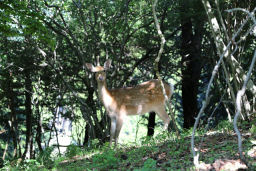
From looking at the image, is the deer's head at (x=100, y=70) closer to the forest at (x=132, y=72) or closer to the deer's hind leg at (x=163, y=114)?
the forest at (x=132, y=72)

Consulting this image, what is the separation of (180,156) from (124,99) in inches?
159

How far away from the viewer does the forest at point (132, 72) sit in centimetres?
560

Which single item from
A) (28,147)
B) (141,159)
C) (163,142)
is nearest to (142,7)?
(163,142)

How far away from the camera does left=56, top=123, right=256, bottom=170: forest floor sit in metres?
4.35

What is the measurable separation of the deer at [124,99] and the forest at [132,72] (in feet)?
0.09

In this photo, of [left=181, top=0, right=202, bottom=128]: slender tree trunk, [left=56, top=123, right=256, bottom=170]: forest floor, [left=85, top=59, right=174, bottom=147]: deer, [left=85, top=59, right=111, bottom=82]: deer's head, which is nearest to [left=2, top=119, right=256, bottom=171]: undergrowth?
[left=56, top=123, right=256, bottom=170]: forest floor

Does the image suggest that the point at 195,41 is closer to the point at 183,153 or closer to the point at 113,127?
the point at 113,127

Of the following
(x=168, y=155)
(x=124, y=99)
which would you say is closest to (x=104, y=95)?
(x=124, y=99)

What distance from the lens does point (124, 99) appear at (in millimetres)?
9047

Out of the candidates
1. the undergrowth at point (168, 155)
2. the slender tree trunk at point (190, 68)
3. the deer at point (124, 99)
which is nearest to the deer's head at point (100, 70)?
the deer at point (124, 99)

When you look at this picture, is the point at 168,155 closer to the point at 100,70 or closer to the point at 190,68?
the point at 100,70

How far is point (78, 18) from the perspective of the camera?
1095cm

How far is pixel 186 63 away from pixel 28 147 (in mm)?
7420

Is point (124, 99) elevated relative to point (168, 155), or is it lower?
elevated
